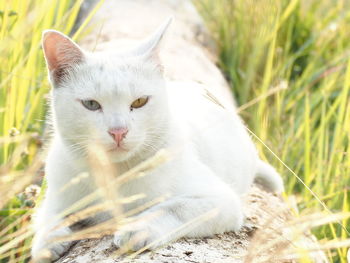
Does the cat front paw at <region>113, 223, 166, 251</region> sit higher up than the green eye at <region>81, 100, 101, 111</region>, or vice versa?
the green eye at <region>81, 100, 101, 111</region>

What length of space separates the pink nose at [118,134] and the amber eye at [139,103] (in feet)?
0.46

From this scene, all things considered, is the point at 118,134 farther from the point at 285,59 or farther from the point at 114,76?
the point at 285,59

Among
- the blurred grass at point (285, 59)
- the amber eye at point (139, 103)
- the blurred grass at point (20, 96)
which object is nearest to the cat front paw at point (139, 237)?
the amber eye at point (139, 103)

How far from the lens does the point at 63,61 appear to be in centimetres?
204

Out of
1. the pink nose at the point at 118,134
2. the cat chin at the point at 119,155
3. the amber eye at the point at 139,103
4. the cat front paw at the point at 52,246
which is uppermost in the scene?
the amber eye at the point at 139,103

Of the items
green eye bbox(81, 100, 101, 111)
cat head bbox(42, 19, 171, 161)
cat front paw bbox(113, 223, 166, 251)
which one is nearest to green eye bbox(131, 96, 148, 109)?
cat head bbox(42, 19, 171, 161)

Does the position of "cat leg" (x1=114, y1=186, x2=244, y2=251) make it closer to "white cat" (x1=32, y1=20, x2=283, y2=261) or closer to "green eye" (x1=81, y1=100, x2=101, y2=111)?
"white cat" (x1=32, y1=20, x2=283, y2=261)

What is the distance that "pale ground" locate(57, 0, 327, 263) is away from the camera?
174 cm

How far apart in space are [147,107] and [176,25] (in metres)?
2.19

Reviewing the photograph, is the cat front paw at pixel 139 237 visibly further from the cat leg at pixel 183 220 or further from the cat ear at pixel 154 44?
the cat ear at pixel 154 44

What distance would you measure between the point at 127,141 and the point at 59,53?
1.35 feet

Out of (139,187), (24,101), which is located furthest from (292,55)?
(139,187)

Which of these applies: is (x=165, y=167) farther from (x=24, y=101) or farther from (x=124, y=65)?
(x=24, y=101)

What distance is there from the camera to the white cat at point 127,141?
186 cm
